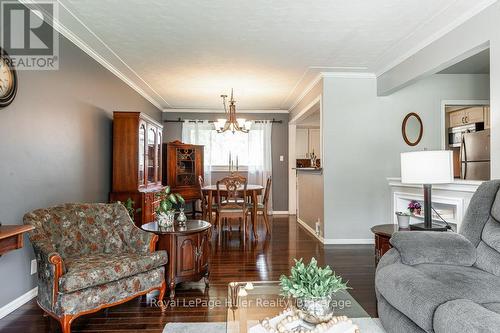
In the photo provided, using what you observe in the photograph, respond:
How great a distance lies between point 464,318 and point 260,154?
250 inches

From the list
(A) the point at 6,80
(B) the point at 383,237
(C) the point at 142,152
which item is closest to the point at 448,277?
(B) the point at 383,237

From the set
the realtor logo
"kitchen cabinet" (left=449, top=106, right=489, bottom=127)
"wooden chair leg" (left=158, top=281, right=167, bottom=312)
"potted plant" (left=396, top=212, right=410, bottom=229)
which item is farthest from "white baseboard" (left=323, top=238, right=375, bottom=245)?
the realtor logo

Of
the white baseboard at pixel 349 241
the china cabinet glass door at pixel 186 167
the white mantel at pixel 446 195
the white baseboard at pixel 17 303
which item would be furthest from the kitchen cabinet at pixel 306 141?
the white baseboard at pixel 17 303

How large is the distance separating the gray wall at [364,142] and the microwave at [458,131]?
0.76m

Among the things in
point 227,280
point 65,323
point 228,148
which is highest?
point 228,148

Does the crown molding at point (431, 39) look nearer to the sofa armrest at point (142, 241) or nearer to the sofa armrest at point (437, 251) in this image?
the sofa armrest at point (437, 251)

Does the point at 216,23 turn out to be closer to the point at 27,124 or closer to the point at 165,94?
the point at 27,124

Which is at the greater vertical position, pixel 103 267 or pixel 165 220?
pixel 165 220

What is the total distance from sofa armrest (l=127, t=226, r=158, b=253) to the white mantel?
2683 mm

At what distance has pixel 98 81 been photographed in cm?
402

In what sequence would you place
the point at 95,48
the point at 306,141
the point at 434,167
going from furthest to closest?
1. the point at 306,141
2. the point at 95,48
3. the point at 434,167

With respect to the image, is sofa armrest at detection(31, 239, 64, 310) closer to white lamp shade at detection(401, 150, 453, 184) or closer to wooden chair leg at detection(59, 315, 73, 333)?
wooden chair leg at detection(59, 315, 73, 333)

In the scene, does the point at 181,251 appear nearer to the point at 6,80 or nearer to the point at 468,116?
the point at 6,80

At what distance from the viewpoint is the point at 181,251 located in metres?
2.69
